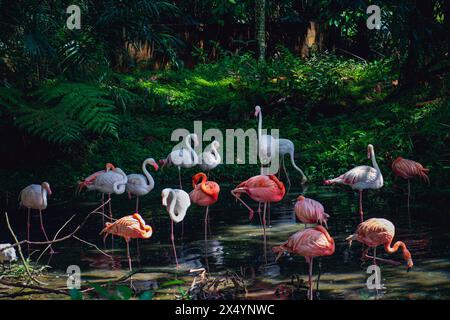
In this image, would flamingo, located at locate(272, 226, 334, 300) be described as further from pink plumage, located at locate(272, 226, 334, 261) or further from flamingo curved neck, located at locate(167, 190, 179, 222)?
flamingo curved neck, located at locate(167, 190, 179, 222)

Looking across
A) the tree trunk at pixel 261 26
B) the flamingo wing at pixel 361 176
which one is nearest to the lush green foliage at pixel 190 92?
the tree trunk at pixel 261 26

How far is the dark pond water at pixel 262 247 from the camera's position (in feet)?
18.8

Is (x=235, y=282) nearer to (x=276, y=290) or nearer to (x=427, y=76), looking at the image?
(x=276, y=290)

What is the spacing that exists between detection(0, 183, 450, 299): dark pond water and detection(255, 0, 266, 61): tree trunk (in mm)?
7098

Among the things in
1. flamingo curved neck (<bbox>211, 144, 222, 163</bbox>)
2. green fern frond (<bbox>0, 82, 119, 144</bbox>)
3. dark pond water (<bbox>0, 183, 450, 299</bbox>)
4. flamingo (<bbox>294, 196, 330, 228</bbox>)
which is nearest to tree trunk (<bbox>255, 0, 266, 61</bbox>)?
green fern frond (<bbox>0, 82, 119, 144</bbox>)

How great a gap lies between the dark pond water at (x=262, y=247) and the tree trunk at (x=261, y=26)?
7.10 m

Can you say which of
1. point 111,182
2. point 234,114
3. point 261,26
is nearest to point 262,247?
point 111,182

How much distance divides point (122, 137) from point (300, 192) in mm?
4097

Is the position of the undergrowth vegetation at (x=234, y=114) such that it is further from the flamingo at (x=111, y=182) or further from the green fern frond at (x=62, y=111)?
the flamingo at (x=111, y=182)

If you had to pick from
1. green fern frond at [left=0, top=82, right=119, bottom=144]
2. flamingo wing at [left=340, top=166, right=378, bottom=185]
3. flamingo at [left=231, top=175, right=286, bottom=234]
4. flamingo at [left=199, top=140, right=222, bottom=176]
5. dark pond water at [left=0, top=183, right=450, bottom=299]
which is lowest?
dark pond water at [left=0, top=183, right=450, bottom=299]

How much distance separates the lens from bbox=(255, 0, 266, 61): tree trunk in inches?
641

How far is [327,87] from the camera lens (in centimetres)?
1416

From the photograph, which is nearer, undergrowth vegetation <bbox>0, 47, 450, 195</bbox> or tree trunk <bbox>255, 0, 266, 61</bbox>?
undergrowth vegetation <bbox>0, 47, 450, 195</bbox>
